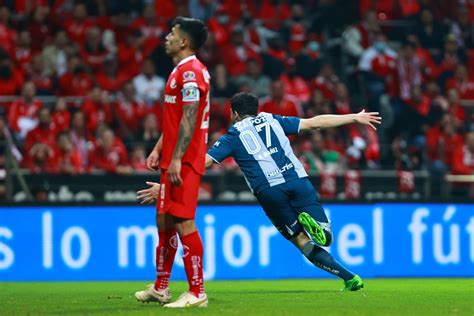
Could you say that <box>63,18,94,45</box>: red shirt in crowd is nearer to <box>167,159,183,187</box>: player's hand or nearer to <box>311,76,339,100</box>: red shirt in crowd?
<box>311,76,339,100</box>: red shirt in crowd

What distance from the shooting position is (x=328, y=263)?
1103 cm

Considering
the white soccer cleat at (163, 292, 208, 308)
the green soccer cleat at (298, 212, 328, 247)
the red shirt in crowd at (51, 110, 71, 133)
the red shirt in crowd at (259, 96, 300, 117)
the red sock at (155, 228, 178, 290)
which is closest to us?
the white soccer cleat at (163, 292, 208, 308)

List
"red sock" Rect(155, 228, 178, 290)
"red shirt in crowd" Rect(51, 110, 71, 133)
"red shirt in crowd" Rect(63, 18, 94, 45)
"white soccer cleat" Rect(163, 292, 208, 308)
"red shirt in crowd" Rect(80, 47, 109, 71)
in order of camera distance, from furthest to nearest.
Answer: "red shirt in crowd" Rect(63, 18, 94, 45)
"red shirt in crowd" Rect(80, 47, 109, 71)
"red shirt in crowd" Rect(51, 110, 71, 133)
"red sock" Rect(155, 228, 178, 290)
"white soccer cleat" Rect(163, 292, 208, 308)

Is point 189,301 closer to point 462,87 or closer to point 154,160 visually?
point 154,160

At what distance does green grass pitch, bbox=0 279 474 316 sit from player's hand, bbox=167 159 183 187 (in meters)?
0.98

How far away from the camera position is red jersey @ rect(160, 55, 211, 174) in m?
8.91

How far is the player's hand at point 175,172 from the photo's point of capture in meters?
8.73

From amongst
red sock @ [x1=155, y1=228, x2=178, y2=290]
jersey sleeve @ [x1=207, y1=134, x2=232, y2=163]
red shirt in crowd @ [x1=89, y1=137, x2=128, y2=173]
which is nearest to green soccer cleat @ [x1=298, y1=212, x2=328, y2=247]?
jersey sleeve @ [x1=207, y1=134, x2=232, y2=163]

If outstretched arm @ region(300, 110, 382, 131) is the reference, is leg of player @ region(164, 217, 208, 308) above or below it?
below

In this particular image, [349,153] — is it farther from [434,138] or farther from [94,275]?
[94,275]

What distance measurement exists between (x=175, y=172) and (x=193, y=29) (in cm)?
120

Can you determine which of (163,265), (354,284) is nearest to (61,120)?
(354,284)

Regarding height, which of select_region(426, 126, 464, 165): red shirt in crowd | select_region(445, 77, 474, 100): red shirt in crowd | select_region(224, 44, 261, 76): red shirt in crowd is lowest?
select_region(426, 126, 464, 165): red shirt in crowd

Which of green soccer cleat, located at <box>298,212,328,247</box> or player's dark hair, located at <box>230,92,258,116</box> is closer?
green soccer cleat, located at <box>298,212,328,247</box>
